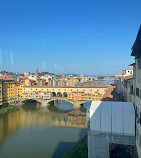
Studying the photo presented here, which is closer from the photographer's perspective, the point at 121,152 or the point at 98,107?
the point at 98,107

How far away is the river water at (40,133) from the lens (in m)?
8.52

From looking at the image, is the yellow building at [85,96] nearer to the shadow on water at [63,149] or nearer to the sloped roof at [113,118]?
the shadow on water at [63,149]

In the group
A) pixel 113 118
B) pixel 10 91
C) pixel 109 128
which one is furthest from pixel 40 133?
pixel 10 91

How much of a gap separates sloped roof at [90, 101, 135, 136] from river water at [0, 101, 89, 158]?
4.31 metres

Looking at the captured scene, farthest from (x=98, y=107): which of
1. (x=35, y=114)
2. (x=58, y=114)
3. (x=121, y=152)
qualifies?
(x=35, y=114)

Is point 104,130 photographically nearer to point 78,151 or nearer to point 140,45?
point 140,45

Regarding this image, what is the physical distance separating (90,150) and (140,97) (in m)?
2.64

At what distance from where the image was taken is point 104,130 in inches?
191

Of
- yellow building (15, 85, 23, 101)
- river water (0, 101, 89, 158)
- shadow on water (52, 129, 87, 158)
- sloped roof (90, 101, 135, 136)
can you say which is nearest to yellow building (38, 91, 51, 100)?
river water (0, 101, 89, 158)

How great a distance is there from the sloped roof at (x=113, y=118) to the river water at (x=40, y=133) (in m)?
4.31

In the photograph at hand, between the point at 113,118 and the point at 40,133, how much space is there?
26.7 feet

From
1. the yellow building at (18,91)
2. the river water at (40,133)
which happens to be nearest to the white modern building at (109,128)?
the river water at (40,133)

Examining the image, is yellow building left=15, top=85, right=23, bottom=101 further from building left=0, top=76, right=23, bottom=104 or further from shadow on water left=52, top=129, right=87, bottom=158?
shadow on water left=52, top=129, right=87, bottom=158

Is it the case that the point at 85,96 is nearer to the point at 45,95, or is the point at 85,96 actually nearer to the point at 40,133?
the point at 45,95
